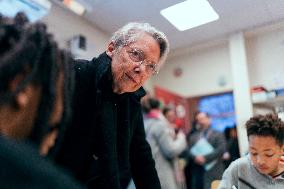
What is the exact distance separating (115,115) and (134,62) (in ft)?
0.62

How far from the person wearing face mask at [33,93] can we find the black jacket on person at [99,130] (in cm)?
42

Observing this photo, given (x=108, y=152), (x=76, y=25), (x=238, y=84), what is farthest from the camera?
(x=76, y=25)

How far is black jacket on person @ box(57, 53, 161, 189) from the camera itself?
0.92 m

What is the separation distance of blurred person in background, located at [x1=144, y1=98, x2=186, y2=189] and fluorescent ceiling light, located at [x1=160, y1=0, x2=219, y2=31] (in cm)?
62

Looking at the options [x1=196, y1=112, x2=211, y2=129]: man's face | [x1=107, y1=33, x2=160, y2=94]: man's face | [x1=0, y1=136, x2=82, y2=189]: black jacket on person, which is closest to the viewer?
Answer: [x1=0, y1=136, x2=82, y2=189]: black jacket on person

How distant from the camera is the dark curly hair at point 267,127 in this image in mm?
1136

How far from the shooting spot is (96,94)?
98 cm

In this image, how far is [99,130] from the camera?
95 centimetres

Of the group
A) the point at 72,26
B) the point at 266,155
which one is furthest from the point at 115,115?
the point at 72,26

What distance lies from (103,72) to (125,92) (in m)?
0.12

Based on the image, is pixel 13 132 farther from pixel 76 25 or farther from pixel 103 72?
pixel 76 25

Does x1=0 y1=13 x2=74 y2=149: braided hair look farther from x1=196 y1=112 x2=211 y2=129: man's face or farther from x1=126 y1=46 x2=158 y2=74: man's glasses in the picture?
x1=196 y1=112 x2=211 y2=129: man's face

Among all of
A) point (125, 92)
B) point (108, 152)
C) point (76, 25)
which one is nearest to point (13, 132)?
point (108, 152)

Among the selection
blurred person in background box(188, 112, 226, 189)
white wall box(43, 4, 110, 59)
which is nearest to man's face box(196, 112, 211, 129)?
blurred person in background box(188, 112, 226, 189)
